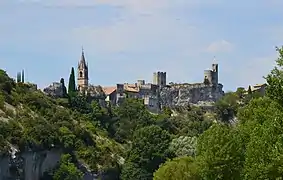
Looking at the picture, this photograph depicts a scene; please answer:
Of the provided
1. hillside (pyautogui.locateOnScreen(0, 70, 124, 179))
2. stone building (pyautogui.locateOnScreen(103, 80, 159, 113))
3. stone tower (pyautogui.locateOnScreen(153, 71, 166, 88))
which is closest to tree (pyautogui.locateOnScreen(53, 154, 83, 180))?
hillside (pyautogui.locateOnScreen(0, 70, 124, 179))

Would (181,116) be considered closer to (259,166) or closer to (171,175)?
(171,175)

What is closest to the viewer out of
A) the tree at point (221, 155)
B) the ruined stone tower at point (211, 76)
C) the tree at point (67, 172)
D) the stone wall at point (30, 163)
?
the tree at point (221, 155)

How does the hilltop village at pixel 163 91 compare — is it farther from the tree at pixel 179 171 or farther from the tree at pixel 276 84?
the tree at pixel 276 84

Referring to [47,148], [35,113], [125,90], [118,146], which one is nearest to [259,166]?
[47,148]

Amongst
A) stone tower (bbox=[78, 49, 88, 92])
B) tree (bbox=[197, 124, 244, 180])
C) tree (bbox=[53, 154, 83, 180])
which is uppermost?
stone tower (bbox=[78, 49, 88, 92])

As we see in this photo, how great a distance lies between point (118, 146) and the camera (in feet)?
255

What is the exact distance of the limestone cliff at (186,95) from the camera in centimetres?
12469

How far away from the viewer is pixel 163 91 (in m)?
126

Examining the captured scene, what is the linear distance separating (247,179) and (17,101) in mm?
41945

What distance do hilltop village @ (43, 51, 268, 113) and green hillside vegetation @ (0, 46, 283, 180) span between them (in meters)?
12.3

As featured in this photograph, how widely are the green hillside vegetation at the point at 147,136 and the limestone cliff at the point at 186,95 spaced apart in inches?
658

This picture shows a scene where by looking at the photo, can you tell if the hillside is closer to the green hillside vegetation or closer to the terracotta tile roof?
the green hillside vegetation

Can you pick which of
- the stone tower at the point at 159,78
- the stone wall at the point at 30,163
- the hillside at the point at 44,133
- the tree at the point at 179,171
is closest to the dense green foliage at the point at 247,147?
the tree at the point at 179,171

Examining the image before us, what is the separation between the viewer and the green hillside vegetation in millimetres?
30297
